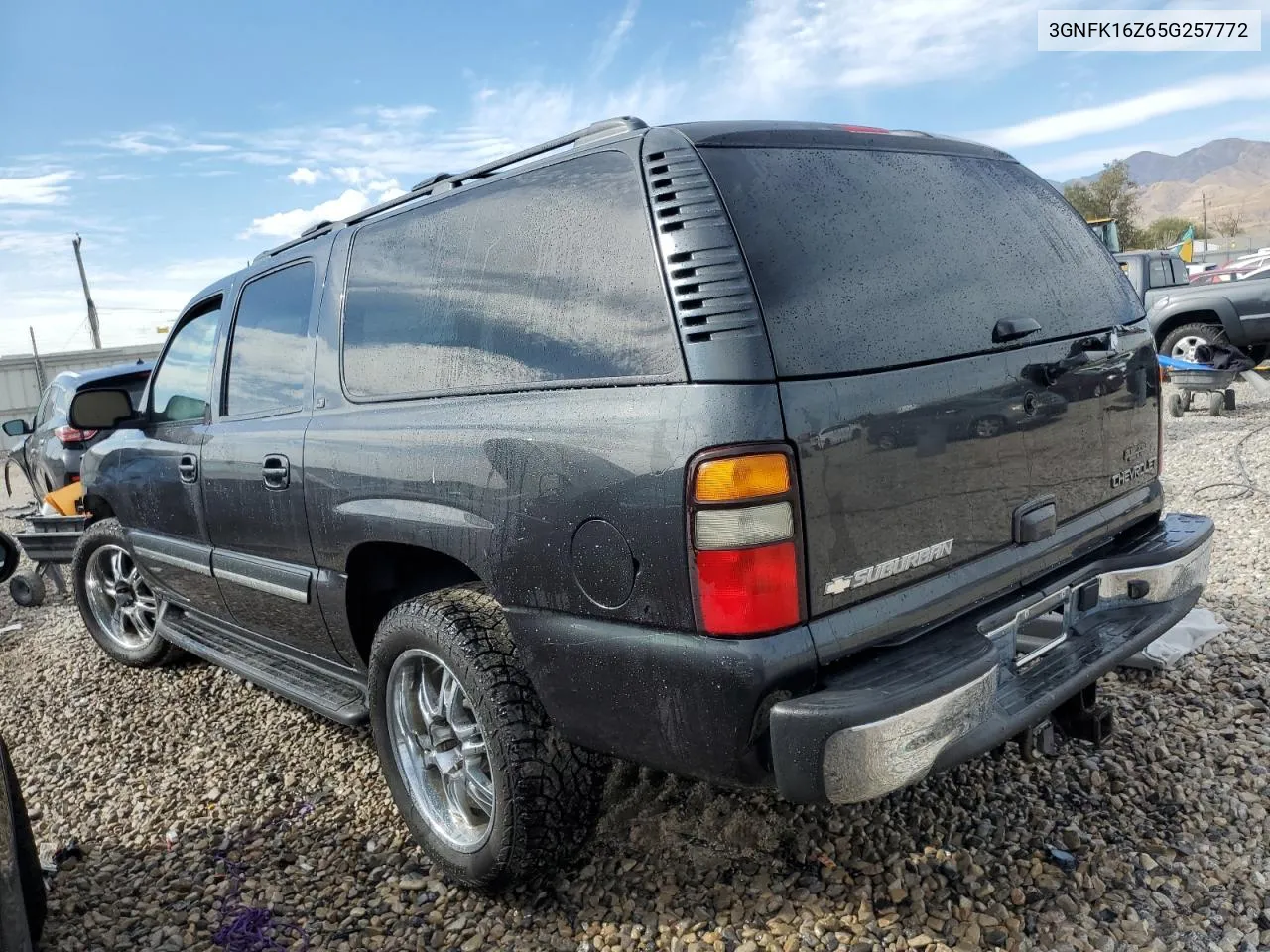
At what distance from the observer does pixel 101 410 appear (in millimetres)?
4035

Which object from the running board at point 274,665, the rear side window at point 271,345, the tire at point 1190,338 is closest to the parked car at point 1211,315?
the tire at point 1190,338

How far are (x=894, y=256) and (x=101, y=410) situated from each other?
11.6 ft

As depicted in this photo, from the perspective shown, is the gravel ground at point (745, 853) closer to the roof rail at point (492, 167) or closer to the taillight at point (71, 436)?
the roof rail at point (492, 167)

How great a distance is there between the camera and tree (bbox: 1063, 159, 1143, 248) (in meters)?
49.8

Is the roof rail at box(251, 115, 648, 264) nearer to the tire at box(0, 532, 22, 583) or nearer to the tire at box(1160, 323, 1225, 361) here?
the tire at box(0, 532, 22, 583)

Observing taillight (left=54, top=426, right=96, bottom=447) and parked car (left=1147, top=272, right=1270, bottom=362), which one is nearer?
taillight (left=54, top=426, right=96, bottom=447)

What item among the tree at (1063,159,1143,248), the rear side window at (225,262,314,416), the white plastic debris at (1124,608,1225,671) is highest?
the tree at (1063,159,1143,248)

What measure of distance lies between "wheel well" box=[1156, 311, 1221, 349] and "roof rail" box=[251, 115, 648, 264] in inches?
428

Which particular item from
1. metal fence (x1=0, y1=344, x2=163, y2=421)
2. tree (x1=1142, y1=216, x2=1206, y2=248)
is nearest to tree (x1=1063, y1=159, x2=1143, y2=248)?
tree (x1=1142, y1=216, x2=1206, y2=248)

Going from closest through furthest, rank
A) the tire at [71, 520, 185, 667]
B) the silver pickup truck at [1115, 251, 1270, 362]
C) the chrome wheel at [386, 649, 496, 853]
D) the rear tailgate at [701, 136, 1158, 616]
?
the rear tailgate at [701, 136, 1158, 616]
the chrome wheel at [386, 649, 496, 853]
the tire at [71, 520, 185, 667]
the silver pickup truck at [1115, 251, 1270, 362]

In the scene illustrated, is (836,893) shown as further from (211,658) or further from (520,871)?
(211,658)

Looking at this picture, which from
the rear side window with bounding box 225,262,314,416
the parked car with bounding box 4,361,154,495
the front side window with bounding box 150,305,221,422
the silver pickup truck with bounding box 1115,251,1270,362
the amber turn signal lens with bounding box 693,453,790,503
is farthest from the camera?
the silver pickup truck with bounding box 1115,251,1270,362

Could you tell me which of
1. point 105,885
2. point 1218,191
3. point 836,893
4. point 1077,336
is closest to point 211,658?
point 105,885

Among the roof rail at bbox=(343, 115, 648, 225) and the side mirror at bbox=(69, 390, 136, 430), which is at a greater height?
the roof rail at bbox=(343, 115, 648, 225)
